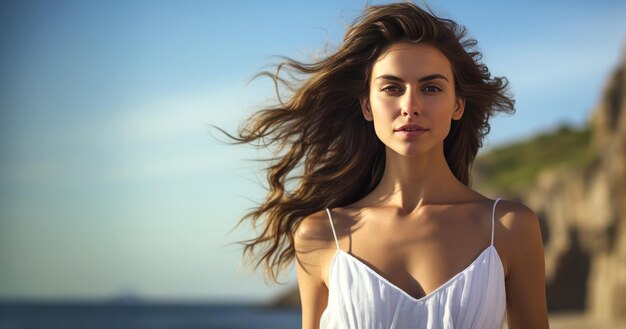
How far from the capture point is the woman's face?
12.6 feet

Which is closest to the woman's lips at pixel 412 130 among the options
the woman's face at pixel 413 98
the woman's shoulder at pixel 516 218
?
the woman's face at pixel 413 98

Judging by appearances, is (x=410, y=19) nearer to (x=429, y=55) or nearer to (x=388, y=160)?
(x=429, y=55)

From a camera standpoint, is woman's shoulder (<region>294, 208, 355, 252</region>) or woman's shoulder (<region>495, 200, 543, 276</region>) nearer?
woman's shoulder (<region>495, 200, 543, 276</region>)

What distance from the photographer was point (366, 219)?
409cm

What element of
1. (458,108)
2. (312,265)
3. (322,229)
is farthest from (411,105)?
(312,265)

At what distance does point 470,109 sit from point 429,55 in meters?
0.45

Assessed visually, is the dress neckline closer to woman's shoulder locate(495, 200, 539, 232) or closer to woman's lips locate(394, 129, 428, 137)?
woman's shoulder locate(495, 200, 539, 232)

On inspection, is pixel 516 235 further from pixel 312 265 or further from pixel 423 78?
pixel 312 265

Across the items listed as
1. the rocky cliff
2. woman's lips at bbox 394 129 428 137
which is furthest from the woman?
the rocky cliff

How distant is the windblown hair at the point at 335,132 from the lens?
4.14 m

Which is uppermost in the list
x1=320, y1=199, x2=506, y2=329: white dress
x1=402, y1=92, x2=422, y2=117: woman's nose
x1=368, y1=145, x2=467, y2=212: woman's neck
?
x1=402, y1=92, x2=422, y2=117: woman's nose

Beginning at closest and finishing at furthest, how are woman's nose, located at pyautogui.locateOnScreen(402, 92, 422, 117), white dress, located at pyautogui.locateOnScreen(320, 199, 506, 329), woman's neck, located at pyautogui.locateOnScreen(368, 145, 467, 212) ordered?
white dress, located at pyautogui.locateOnScreen(320, 199, 506, 329)
woman's nose, located at pyautogui.locateOnScreen(402, 92, 422, 117)
woman's neck, located at pyautogui.locateOnScreen(368, 145, 467, 212)

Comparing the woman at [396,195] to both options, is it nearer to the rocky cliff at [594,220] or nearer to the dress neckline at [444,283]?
the dress neckline at [444,283]

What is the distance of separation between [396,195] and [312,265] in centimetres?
47
